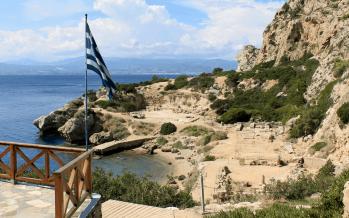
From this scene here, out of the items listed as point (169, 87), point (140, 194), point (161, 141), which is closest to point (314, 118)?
point (161, 141)

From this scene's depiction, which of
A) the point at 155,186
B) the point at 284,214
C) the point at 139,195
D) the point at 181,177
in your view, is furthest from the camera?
the point at 181,177

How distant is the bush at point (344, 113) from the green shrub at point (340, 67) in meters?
10.2

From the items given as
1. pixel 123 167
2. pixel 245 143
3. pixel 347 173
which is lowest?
pixel 123 167

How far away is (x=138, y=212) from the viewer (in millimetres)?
15961

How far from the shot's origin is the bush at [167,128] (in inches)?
2089

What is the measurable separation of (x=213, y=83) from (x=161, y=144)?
3056 centimetres

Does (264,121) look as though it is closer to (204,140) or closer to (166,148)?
(204,140)

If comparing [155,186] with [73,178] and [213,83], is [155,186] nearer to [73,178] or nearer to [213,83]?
[73,178]

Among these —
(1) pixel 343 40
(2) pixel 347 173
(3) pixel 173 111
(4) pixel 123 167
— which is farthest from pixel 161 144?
(2) pixel 347 173

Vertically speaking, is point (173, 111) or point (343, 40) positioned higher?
point (343, 40)

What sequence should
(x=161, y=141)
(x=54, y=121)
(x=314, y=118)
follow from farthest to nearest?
→ 1. (x=54, y=121)
2. (x=161, y=141)
3. (x=314, y=118)

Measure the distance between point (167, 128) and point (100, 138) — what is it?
888cm

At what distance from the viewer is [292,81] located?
59.8 metres

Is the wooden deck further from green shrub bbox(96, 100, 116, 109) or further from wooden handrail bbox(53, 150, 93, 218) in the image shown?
green shrub bbox(96, 100, 116, 109)
